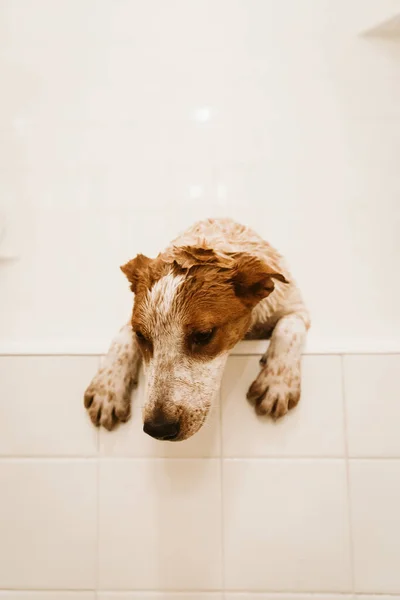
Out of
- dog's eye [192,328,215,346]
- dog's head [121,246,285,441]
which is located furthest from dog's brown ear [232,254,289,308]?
dog's eye [192,328,215,346]

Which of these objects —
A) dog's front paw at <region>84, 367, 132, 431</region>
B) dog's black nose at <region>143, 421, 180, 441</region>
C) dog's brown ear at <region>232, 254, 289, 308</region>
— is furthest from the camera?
dog's front paw at <region>84, 367, 132, 431</region>

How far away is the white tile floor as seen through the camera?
1.09 m

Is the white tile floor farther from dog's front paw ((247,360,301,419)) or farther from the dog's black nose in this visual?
the dog's black nose

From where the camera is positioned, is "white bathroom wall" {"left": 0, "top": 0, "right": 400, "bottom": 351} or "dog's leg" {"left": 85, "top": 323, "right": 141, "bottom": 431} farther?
"white bathroom wall" {"left": 0, "top": 0, "right": 400, "bottom": 351}

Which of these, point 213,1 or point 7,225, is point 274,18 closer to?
point 213,1

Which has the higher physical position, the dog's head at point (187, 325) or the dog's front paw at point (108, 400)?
the dog's head at point (187, 325)

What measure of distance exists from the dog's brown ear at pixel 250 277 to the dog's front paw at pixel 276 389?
19 centimetres

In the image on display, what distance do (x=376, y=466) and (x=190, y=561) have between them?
513 millimetres

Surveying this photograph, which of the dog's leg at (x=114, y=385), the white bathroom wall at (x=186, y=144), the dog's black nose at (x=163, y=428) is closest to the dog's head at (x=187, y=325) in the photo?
the dog's black nose at (x=163, y=428)

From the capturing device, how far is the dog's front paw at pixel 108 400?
A: 112 cm

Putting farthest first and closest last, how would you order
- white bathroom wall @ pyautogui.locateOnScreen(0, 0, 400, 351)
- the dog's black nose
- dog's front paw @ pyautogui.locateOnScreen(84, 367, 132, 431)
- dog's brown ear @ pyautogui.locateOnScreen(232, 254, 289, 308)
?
white bathroom wall @ pyautogui.locateOnScreen(0, 0, 400, 351), dog's front paw @ pyautogui.locateOnScreen(84, 367, 132, 431), dog's brown ear @ pyautogui.locateOnScreen(232, 254, 289, 308), the dog's black nose

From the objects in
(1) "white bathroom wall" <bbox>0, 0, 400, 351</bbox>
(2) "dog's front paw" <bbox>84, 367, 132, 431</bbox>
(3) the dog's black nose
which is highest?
(1) "white bathroom wall" <bbox>0, 0, 400, 351</bbox>

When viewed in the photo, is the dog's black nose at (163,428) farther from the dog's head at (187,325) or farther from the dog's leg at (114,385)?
the dog's leg at (114,385)

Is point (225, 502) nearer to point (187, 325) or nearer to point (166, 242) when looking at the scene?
point (187, 325)
